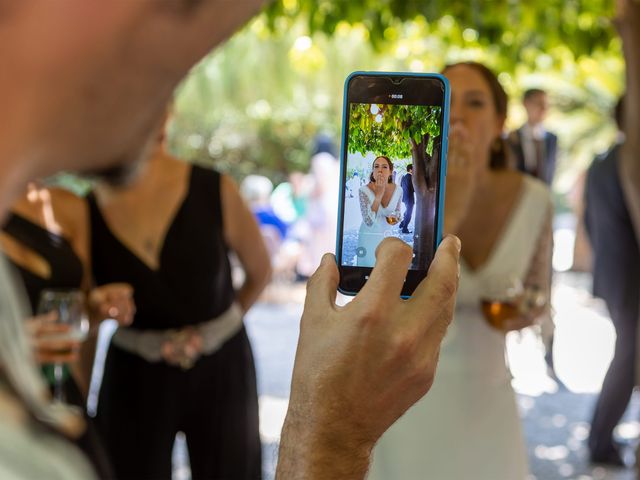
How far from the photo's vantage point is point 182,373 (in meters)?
3.24

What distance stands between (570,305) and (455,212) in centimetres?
959

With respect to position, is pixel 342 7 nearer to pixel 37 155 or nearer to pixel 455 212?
pixel 455 212

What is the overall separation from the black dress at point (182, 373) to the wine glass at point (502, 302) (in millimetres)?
1008

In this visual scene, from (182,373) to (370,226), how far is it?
2069mm

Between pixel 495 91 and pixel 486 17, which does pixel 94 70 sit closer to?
pixel 495 91

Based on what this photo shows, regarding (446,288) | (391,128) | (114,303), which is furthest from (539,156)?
(446,288)

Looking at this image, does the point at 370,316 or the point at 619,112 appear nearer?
the point at 370,316

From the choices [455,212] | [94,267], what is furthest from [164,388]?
[455,212]

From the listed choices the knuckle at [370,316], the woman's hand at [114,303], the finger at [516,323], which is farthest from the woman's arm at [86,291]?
the knuckle at [370,316]

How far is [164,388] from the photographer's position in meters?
3.23

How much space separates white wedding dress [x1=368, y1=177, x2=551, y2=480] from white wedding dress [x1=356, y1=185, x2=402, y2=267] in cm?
141

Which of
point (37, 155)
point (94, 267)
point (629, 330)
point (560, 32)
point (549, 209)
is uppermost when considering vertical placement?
point (560, 32)

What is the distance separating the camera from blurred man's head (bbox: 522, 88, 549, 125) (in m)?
7.30

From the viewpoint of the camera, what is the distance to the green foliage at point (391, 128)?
128 centimetres
